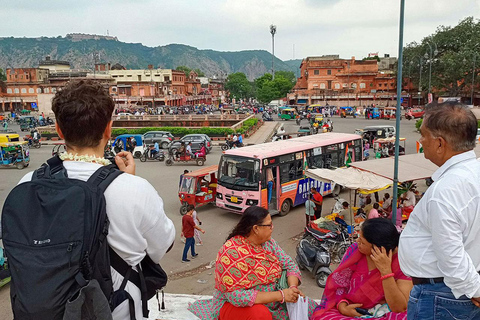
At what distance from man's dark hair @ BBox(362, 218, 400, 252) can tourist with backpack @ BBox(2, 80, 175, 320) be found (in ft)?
5.77

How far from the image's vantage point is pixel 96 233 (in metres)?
1.58

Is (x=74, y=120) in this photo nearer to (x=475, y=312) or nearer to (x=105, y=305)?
(x=105, y=305)

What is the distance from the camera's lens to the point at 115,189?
1.65 meters

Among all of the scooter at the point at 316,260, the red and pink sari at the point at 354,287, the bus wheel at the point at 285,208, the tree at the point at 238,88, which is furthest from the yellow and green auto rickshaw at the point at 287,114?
the tree at the point at 238,88

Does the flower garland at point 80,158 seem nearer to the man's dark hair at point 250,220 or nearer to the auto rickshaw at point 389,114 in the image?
the man's dark hair at point 250,220

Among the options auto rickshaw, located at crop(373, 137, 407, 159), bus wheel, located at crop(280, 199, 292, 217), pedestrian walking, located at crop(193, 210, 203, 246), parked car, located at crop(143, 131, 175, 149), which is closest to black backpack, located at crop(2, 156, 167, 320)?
pedestrian walking, located at crop(193, 210, 203, 246)

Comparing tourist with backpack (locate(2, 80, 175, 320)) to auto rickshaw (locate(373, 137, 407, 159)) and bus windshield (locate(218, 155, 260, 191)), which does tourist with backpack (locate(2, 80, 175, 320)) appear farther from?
auto rickshaw (locate(373, 137, 407, 159))

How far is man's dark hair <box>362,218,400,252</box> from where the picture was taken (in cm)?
293

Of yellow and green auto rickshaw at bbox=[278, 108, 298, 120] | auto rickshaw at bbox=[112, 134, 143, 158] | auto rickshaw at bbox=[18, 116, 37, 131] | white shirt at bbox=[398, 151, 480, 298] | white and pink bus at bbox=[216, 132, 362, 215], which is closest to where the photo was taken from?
white shirt at bbox=[398, 151, 480, 298]

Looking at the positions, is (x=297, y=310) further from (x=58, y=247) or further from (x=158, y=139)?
(x=158, y=139)

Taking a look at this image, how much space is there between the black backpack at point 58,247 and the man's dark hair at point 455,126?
5.75ft

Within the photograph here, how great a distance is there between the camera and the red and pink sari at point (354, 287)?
3037 mm

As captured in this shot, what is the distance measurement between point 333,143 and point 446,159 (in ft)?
40.3

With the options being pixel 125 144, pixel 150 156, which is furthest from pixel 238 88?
pixel 150 156
